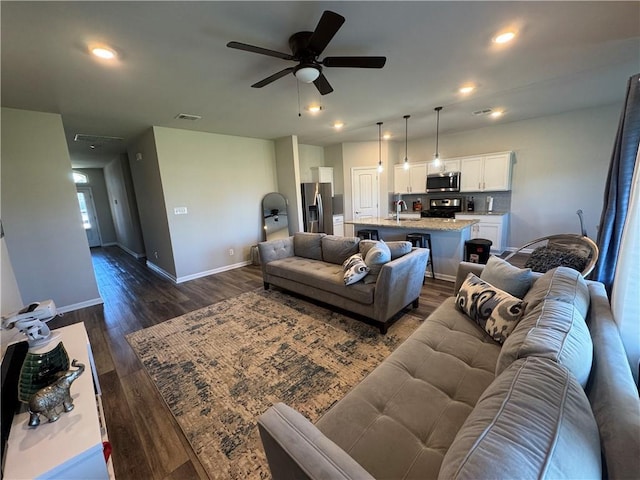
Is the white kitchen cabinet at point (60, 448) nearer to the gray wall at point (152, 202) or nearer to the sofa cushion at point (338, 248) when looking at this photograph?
the sofa cushion at point (338, 248)

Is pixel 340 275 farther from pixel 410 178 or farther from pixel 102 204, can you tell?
pixel 102 204

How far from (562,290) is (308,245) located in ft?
9.73

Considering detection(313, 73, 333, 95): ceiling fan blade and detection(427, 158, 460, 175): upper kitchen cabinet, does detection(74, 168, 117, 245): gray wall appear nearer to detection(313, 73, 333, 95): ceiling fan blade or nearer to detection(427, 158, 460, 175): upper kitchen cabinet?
detection(313, 73, 333, 95): ceiling fan blade

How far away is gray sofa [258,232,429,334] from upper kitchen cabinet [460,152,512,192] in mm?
3596

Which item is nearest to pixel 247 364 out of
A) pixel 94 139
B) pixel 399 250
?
pixel 399 250

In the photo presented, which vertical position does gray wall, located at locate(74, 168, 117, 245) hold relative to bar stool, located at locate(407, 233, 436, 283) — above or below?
above

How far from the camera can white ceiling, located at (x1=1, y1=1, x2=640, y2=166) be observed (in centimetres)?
174

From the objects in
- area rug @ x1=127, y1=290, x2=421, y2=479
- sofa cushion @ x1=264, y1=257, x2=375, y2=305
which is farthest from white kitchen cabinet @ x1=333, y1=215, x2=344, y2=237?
area rug @ x1=127, y1=290, x2=421, y2=479

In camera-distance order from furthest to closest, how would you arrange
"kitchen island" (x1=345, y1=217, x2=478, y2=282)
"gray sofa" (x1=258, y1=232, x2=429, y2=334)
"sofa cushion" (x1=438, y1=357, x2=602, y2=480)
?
1. "kitchen island" (x1=345, y1=217, x2=478, y2=282)
2. "gray sofa" (x1=258, y1=232, x2=429, y2=334)
3. "sofa cushion" (x1=438, y1=357, x2=602, y2=480)

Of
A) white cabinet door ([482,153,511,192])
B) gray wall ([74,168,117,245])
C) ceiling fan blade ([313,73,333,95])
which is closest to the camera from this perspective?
ceiling fan blade ([313,73,333,95])

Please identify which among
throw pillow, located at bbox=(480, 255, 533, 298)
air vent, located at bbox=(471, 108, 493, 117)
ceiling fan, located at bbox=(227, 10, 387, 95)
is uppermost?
air vent, located at bbox=(471, 108, 493, 117)

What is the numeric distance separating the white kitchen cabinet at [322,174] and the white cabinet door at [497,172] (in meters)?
3.46

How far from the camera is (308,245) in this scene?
3973mm

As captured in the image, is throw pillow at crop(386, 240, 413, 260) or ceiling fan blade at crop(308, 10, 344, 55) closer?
ceiling fan blade at crop(308, 10, 344, 55)
